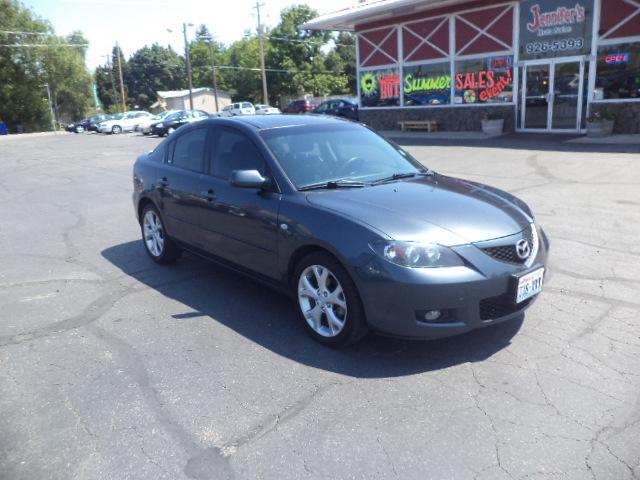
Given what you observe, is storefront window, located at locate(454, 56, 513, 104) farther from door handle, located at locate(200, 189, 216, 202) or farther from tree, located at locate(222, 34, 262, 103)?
tree, located at locate(222, 34, 262, 103)

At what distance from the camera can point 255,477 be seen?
2.70 m

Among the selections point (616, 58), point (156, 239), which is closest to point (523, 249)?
point (156, 239)

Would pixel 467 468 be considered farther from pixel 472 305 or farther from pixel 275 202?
pixel 275 202

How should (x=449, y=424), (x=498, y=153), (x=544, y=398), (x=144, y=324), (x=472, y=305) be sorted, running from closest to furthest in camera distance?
(x=449, y=424) → (x=544, y=398) → (x=472, y=305) → (x=144, y=324) → (x=498, y=153)

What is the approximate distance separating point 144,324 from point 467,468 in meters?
2.90

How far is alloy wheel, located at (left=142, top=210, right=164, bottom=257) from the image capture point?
20.1 ft

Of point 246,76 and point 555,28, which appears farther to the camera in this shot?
point 246,76

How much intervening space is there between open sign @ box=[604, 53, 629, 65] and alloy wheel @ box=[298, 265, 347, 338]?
52.4 ft

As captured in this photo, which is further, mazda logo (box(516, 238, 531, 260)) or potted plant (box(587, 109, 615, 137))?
potted plant (box(587, 109, 615, 137))

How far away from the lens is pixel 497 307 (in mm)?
3615

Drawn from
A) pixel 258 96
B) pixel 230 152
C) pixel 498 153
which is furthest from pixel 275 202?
pixel 258 96

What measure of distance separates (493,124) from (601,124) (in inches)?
145

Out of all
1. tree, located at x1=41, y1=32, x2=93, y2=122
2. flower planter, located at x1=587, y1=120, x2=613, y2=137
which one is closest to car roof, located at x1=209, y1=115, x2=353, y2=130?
flower planter, located at x1=587, y1=120, x2=613, y2=137

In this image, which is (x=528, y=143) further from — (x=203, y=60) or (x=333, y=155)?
(x=203, y=60)
